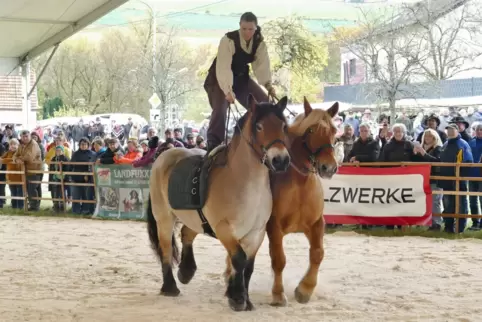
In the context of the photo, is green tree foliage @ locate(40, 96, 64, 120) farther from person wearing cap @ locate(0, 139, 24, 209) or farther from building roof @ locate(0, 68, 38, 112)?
person wearing cap @ locate(0, 139, 24, 209)

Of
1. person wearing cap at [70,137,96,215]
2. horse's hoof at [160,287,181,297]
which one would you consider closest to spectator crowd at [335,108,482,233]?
horse's hoof at [160,287,181,297]

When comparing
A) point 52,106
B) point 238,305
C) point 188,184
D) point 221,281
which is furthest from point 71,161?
point 52,106

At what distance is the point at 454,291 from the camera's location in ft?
21.3

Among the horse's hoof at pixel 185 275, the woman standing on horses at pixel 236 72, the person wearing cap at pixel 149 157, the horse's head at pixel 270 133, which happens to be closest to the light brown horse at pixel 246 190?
the horse's head at pixel 270 133

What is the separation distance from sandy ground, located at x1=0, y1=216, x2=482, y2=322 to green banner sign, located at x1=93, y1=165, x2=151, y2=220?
192cm

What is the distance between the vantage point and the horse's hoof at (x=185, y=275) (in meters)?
6.85

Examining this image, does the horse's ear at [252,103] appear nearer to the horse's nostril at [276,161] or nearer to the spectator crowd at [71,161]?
the horse's nostril at [276,161]

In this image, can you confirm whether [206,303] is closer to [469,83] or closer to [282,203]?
[282,203]

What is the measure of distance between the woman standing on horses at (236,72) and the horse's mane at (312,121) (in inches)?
16.2

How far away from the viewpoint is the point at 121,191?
12.9 m

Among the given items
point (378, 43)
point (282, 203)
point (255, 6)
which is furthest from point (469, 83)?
point (255, 6)

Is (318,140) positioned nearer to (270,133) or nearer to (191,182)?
(270,133)

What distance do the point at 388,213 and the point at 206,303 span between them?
17.2 ft

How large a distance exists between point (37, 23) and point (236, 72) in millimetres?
12230
